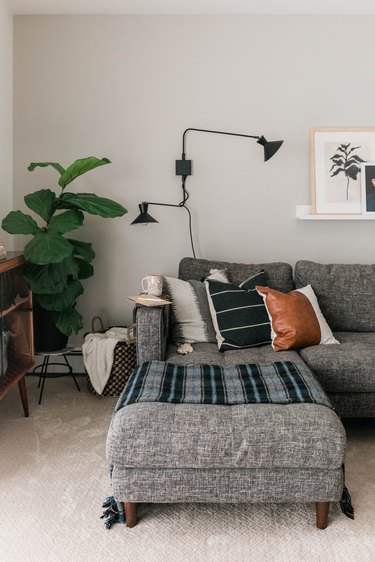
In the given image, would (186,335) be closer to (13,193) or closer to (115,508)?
(115,508)

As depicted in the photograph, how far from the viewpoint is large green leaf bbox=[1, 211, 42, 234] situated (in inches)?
125

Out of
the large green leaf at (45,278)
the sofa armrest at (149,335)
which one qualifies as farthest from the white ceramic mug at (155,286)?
the large green leaf at (45,278)

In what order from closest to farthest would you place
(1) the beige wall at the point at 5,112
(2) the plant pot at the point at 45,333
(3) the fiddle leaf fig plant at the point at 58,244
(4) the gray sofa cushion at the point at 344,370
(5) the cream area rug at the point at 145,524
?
(5) the cream area rug at the point at 145,524 → (4) the gray sofa cushion at the point at 344,370 → (3) the fiddle leaf fig plant at the point at 58,244 → (2) the plant pot at the point at 45,333 → (1) the beige wall at the point at 5,112

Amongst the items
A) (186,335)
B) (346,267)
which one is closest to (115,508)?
(186,335)

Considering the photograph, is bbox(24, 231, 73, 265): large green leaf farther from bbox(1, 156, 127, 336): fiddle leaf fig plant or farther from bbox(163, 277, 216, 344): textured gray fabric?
bbox(163, 277, 216, 344): textured gray fabric

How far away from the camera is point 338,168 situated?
3.72m

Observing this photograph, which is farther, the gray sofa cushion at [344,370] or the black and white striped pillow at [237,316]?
the black and white striped pillow at [237,316]

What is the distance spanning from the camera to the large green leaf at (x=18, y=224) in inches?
125

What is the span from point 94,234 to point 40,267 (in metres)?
0.69

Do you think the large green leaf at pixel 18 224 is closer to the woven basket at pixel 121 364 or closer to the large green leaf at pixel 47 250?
the large green leaf at pixel 47 250

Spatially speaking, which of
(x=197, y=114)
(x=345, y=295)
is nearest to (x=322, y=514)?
(x=345, y=295)

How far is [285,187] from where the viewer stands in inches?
148

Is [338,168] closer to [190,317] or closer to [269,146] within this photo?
[269,146]

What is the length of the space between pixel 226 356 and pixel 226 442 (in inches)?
37.0
